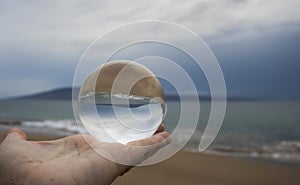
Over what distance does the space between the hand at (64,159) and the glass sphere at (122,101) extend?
0.47ft

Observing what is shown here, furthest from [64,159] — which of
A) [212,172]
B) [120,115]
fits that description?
[212,172]

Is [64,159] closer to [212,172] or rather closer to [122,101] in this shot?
[122,101]

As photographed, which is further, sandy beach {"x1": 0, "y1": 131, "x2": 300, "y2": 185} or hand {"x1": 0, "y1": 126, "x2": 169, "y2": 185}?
sandy beach {"x1": 0, "y1": 131, "x2": 300, "y2": 185}

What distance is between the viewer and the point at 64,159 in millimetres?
2787

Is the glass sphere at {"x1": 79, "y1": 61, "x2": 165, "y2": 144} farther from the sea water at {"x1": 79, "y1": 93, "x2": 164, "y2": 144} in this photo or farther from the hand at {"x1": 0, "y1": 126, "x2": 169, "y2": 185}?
the hand at {"x1": 0, "y1": 126, "x2": 169, "y2": 185}

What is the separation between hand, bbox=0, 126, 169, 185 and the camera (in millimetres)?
2471

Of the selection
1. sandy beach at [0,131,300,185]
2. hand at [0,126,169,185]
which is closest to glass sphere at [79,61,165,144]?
hand at [0,126,169,185]

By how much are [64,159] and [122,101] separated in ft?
2.23

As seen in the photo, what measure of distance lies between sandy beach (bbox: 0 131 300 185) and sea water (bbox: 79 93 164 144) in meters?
4.44

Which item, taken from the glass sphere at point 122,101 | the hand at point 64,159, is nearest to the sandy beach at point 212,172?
the hand at point 64,159

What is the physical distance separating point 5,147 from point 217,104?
1.92 m

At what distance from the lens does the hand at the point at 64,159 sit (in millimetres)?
2471

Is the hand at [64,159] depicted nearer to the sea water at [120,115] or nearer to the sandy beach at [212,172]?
the sea water at [120,115]

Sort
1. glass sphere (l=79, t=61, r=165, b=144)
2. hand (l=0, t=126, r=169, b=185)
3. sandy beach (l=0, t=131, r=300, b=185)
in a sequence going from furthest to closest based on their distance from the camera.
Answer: sandy beach (l=0, t=131, r=300, b=185) < glass sphere (l=79, t=61, r=165, b=144) < hand (l=0, t=126, r=169, b=185)
